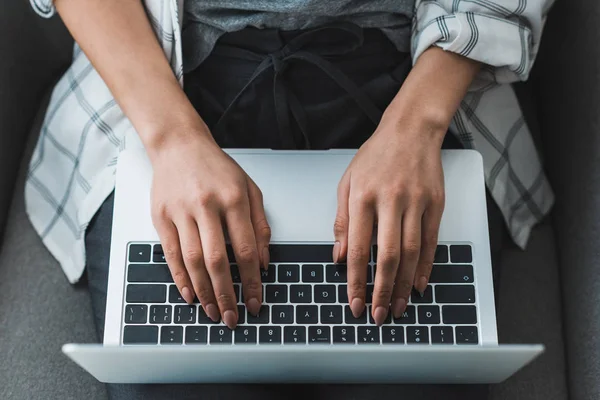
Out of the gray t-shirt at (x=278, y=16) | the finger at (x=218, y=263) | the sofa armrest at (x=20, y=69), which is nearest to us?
the finger at (x=218, y=263)

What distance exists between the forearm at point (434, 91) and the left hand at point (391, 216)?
0.10ft

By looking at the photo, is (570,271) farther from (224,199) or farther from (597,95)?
(224,199)

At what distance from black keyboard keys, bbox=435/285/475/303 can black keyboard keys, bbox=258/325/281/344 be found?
0.55 feet

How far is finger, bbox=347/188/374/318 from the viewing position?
24.6 inches

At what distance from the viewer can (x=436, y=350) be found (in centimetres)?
50

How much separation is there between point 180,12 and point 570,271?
1.93 feet

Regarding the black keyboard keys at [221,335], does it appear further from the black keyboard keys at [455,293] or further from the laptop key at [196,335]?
the black keyboard keys at [455,293]

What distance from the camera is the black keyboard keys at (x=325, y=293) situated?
65cm

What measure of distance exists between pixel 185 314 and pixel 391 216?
0.76 feet

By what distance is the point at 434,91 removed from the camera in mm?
703

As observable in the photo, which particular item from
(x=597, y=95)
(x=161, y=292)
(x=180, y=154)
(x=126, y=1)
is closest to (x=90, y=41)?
(x=126, y=1)

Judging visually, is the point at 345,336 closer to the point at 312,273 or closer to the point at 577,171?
the point at 312,273

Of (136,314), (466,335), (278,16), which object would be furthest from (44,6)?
(466,335)

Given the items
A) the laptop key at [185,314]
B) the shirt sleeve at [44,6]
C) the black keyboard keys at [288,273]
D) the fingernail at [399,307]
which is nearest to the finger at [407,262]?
the fingernail at [399,307]
